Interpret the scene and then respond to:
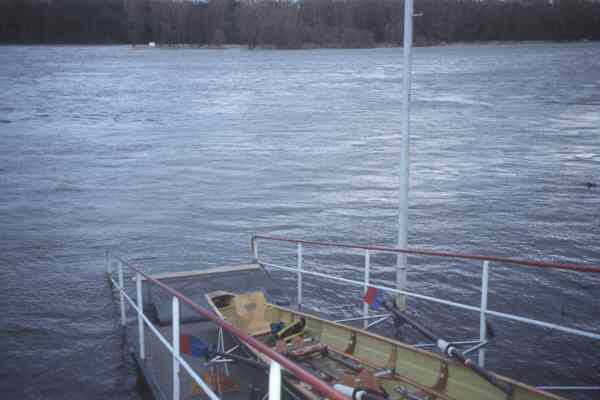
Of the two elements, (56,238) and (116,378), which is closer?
(116,378)

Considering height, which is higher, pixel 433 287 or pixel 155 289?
pixel 155 289

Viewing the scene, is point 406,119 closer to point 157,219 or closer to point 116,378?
point 116,378

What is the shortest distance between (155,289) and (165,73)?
349 feet

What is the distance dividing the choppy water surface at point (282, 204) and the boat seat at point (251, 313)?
2.29 m

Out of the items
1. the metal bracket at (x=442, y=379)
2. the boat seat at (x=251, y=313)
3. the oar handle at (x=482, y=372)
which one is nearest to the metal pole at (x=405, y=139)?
the boat seat at (x=251, y=313)

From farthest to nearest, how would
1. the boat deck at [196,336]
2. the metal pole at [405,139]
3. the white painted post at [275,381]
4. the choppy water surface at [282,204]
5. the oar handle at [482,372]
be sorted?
the choppy water surface at [282,204]
the metal pole at [405,139]
the boat deck at [196,336]
the oar handle at [482,372]
the white painted post at [275,381]

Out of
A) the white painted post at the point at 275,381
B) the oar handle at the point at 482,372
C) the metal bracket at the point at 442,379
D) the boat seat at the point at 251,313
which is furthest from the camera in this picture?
the boat seat at the point at 251,313

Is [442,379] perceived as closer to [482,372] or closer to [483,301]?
[482,372]

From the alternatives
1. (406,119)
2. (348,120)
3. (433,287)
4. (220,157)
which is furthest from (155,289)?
(348,120)

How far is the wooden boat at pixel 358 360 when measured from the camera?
589 cm

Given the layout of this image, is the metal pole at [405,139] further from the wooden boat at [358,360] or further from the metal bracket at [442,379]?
the metal bracket at [442,379]

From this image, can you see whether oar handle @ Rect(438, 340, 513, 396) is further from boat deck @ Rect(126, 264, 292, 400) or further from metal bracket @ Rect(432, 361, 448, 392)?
boat deck @ Rect(126, 264, 292, 400)

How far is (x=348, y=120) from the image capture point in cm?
5116

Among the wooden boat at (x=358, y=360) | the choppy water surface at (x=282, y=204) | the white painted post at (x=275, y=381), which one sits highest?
the white painted post at (x=275, y=381)
